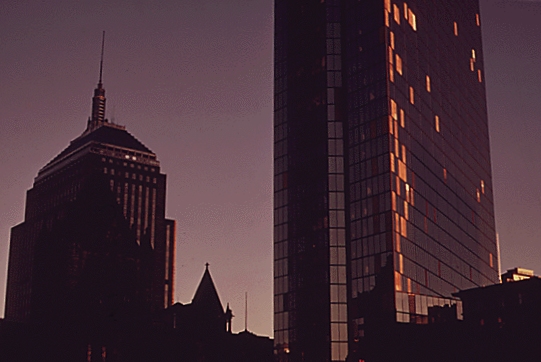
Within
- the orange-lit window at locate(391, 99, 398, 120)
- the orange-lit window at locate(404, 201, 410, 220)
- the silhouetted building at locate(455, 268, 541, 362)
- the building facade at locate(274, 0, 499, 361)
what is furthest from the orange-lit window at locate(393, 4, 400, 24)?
the silhouetted building at locate(455, 268, 541, 362)

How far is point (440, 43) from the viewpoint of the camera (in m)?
169

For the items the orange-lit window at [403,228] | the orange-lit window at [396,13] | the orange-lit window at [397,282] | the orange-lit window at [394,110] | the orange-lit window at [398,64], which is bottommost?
the orange-lit window at [397,282]

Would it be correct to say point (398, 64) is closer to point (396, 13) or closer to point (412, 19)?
point (396, 13)

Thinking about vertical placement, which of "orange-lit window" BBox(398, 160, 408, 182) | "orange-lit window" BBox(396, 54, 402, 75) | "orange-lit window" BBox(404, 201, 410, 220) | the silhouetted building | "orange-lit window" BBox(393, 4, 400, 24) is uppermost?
"orange-lit window" BBox(393, 4, 400, 24)

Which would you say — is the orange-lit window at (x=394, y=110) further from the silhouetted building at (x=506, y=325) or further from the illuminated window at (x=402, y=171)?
the silhouetted building at (x=506, y=325)

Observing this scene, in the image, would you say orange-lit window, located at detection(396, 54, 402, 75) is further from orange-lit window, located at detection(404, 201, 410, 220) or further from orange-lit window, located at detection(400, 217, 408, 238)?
orange-lit window, located at detection(400, 217, 408, 238)

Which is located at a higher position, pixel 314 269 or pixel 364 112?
pixel 364 112

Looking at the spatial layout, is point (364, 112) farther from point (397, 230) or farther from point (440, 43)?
point (440, 43)

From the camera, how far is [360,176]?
146 metres

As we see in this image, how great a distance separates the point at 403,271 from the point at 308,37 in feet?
147

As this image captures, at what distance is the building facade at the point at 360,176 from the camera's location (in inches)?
5517

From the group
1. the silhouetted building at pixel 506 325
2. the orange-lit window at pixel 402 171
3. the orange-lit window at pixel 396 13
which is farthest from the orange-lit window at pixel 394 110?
the silhouetted building at pixel 506 325

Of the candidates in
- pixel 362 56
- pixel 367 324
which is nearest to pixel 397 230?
pixel 367 324

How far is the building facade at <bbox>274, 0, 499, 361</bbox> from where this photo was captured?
14012 centimetres
